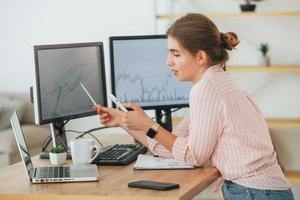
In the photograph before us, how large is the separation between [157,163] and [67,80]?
1.73 feet

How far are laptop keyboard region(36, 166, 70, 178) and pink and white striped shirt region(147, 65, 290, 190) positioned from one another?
39cm

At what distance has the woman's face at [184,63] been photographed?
92.0 inches

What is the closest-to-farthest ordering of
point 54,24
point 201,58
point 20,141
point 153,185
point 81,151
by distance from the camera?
1. point 153,185
2. point 20,141
3. point 201,58
4. point 81,151
5. point 54,24

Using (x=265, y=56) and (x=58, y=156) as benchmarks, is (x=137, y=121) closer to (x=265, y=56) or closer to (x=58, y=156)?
(x=58, y=156)

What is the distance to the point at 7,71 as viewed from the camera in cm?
527

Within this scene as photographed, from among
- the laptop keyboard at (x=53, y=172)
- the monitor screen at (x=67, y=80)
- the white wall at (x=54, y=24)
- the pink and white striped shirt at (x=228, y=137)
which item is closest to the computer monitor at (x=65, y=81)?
the monitor screen at (x=67, y=80)

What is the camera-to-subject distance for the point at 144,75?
10.1 ft

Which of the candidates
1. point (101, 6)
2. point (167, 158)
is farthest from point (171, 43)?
point (101, 6)

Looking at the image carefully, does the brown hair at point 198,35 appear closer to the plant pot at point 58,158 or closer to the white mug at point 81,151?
the white mug at point 81,151

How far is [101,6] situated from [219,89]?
2830mm

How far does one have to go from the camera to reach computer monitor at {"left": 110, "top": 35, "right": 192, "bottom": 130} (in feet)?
9.94

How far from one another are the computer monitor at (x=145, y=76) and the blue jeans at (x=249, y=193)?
0.85m

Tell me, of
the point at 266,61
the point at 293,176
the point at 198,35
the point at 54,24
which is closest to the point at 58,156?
the point at 198,35

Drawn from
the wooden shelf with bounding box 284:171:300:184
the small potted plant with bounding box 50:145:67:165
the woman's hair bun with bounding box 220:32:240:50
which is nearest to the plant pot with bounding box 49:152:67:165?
the small potted plant with bounding box 50:145:67:165
